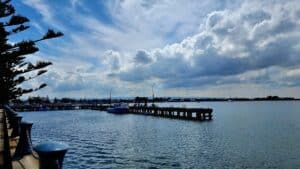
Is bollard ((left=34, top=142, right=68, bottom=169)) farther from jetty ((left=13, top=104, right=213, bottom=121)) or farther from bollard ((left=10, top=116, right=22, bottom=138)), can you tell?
jetty ((left=13, top=104, right=213, bottom=121))

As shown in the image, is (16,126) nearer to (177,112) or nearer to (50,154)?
(50,154)

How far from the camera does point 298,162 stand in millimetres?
18828

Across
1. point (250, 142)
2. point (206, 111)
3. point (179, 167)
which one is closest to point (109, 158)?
point (179, 167)

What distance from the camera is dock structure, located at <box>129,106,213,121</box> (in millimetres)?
55750

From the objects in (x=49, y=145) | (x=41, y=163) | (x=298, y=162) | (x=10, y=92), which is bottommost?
(x=298, y=162)

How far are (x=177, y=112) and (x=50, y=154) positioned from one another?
62863 millimetres

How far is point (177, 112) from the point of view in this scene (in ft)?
215

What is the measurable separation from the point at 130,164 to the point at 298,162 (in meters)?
10.8

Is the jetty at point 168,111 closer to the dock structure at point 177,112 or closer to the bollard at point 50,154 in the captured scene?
the dock structure at point 177,112

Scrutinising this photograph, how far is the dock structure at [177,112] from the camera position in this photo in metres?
55.8

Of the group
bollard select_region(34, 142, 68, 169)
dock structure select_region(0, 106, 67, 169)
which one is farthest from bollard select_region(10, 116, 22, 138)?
bollard select_region(34, 142, 68, 169)

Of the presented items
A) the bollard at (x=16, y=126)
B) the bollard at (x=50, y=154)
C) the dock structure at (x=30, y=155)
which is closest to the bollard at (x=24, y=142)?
the dock structure at (x=30, y=155)

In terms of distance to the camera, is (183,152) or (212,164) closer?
(212,164)

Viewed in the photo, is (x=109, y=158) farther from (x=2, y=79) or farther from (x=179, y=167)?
(x=2, y=79)
